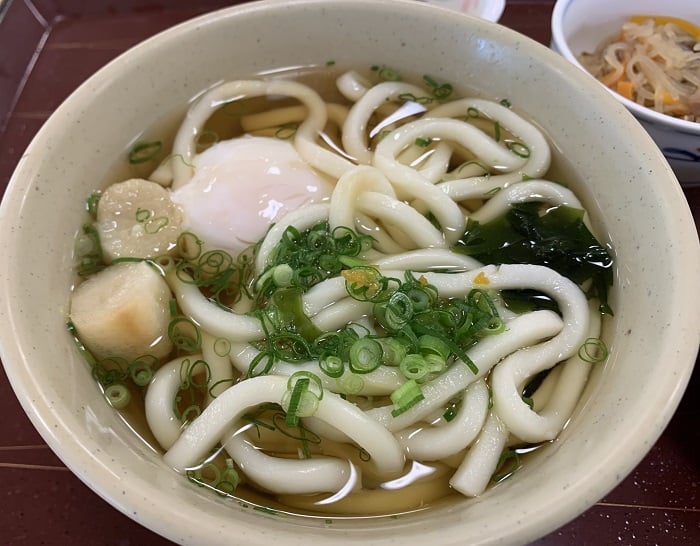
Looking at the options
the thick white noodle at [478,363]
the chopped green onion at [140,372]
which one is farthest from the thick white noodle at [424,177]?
the chopped green onion at [140,372]

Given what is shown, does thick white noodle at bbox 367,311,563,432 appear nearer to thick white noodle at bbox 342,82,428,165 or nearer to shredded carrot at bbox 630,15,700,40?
thick white noodle at bbox 342,82,428,165

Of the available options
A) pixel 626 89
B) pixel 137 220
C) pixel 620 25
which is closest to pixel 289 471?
pixel 137 220

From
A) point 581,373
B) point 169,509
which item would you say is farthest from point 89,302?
point 581,373

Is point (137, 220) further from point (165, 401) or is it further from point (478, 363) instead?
point (478, 363)

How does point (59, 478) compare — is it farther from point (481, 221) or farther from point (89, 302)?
point (481, 221)

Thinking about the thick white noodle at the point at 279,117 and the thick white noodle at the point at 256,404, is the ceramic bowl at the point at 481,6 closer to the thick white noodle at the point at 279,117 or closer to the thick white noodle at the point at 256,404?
the thick white noodle at the point at 279,117

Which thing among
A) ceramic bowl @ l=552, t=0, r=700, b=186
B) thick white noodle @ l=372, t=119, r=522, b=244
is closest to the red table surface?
ceramic bowl @ l=552, t=0, r=700, b=186
